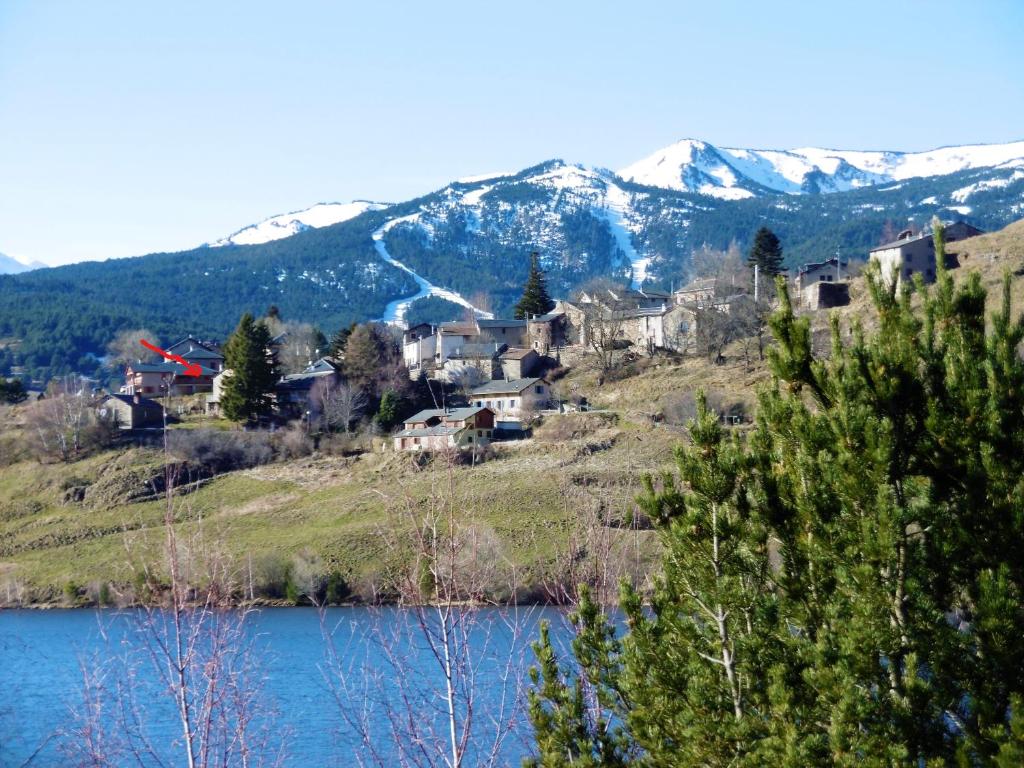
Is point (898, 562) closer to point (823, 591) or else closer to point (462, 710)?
point (823, 591)

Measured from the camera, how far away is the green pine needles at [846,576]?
27.8 feet

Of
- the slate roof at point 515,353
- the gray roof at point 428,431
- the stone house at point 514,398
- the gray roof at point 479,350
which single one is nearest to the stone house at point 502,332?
the gray roof at point 479,350

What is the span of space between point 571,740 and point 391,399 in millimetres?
65387

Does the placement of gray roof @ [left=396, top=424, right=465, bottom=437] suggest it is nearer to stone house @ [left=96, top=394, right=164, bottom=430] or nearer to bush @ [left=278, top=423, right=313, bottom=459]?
bush @ [left=278, top=423, right=313, bottom=459]

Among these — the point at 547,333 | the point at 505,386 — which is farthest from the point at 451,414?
the point at 547,333

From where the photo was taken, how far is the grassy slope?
2164 inches

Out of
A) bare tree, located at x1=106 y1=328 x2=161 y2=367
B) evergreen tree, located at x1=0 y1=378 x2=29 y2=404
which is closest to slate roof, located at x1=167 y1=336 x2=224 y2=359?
evergreen tree, located at x1=0 y1=378 x2=29 y2=404

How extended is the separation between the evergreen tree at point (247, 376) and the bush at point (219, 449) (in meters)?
2.87

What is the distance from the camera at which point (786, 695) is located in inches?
341

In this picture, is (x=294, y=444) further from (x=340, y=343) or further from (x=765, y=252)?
(x=765, y=252)

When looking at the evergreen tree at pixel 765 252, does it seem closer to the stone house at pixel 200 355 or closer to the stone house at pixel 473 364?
the stone house at pixel 473 364

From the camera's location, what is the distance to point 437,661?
2680 centimetres

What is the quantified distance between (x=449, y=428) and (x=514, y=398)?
879cm

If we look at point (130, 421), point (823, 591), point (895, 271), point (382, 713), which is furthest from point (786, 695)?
point (130, 421)
